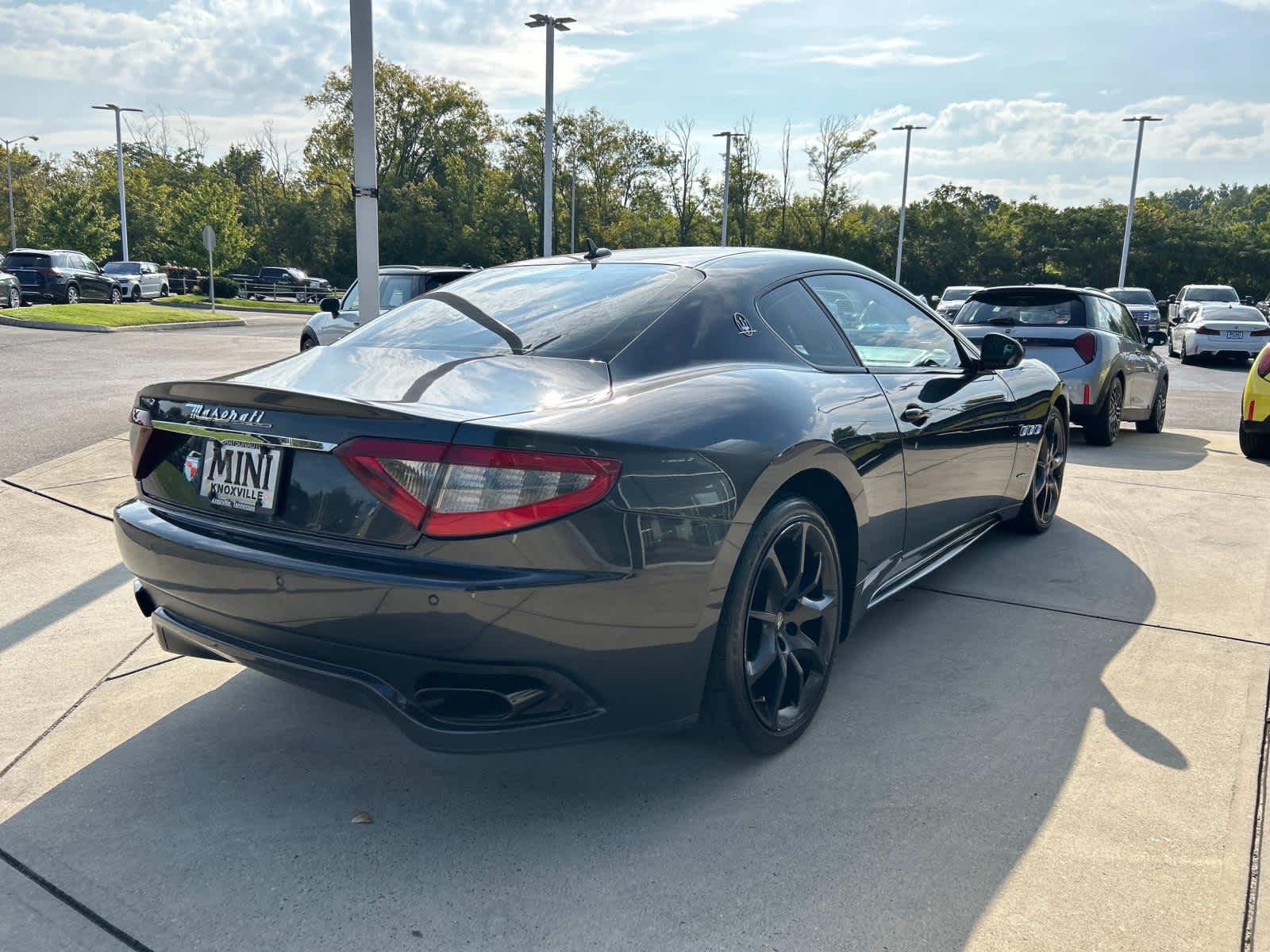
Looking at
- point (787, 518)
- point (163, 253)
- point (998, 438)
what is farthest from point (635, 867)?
point (163, 253)

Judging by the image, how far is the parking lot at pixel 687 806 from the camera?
2246 millimetres

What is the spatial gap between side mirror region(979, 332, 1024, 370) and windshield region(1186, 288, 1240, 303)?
2705 centimetres

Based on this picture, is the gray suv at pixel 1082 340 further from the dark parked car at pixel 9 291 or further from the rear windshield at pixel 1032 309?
the dark parked car at pixel 9 291

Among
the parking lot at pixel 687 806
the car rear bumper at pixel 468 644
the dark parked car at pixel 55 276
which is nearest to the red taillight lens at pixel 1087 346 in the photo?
the parking lot at pixel 687 806

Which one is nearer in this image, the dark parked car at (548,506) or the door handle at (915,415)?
the dark parked car at (548,506)

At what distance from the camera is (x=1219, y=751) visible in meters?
3.06

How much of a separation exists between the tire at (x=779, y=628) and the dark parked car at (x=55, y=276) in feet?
104

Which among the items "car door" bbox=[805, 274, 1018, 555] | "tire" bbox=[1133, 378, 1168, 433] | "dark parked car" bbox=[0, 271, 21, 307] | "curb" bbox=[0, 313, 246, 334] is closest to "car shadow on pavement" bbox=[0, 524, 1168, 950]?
"car door" bbox=[805, 274, 1018, 555]

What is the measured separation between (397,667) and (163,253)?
62628 millimetres

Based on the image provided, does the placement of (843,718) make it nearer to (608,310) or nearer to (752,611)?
(752,611)

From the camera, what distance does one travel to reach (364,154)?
7.35 m

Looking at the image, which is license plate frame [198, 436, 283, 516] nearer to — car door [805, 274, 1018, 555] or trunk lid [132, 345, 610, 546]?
trunk lid [132, 345, 610, 546]

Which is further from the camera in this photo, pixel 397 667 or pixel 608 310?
pixel 608 310

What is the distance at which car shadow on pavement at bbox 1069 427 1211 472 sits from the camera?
8133 millimetres
